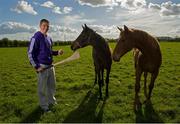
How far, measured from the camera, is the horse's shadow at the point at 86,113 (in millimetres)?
8125

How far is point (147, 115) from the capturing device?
328 inches

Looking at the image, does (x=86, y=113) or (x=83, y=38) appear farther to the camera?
(x=83, y=38)

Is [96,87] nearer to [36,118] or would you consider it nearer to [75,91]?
[75,91]

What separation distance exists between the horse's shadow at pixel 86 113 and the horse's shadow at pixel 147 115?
100 centimetres

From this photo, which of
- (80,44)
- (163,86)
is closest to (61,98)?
(80,44)

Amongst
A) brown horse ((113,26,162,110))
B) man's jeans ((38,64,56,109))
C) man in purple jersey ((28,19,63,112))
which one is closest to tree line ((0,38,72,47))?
man's jeans ((38,64,56,109))

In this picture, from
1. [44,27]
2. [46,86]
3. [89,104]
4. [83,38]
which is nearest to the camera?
[44,27]

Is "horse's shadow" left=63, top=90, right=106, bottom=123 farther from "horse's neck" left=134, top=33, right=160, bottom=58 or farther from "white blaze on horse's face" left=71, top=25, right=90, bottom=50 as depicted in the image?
"horse's neck" left=134, top=33, right=160, bottom=58

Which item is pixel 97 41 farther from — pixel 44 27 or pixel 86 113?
pixel 86 113

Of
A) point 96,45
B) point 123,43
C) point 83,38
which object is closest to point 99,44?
point 96,45

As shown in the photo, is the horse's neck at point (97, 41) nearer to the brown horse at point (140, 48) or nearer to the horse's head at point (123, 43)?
the brown horse at point (140, 48)

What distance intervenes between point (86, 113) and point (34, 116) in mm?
1406

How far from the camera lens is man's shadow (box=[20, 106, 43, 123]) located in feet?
26.8

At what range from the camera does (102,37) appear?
1053 centimetres
